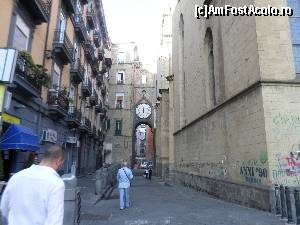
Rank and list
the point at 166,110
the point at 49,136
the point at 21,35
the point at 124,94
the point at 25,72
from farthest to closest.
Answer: the point at 124,94 < the point at 166,110 < the point at 49,136 < the point at 21,35 < the point at 25,72

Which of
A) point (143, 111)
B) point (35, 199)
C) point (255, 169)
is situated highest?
point (143, 111)

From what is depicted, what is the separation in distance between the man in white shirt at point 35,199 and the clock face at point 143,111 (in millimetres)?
43492

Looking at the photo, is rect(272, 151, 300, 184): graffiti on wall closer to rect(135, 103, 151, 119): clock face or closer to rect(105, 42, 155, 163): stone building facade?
→ rect(105, 42, 155, 163): stone building facade

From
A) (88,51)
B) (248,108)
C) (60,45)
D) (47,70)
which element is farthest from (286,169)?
(88,51)

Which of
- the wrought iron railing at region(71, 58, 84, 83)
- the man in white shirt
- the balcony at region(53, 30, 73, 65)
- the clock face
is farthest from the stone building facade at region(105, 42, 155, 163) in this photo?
the man in white shirt

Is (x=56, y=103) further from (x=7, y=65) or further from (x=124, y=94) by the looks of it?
(x=124, y=94)

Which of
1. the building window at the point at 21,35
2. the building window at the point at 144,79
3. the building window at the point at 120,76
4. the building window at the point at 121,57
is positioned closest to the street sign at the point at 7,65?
the building window at the point at 21,35

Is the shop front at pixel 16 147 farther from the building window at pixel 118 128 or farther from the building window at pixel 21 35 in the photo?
the building window at pixel 118 128

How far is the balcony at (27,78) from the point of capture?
413 inches

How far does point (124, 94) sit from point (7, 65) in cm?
4180

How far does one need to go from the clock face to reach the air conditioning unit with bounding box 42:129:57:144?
3024cm

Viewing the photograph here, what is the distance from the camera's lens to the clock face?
152 feet

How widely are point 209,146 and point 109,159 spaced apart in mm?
29297

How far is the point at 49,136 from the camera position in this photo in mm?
14891
